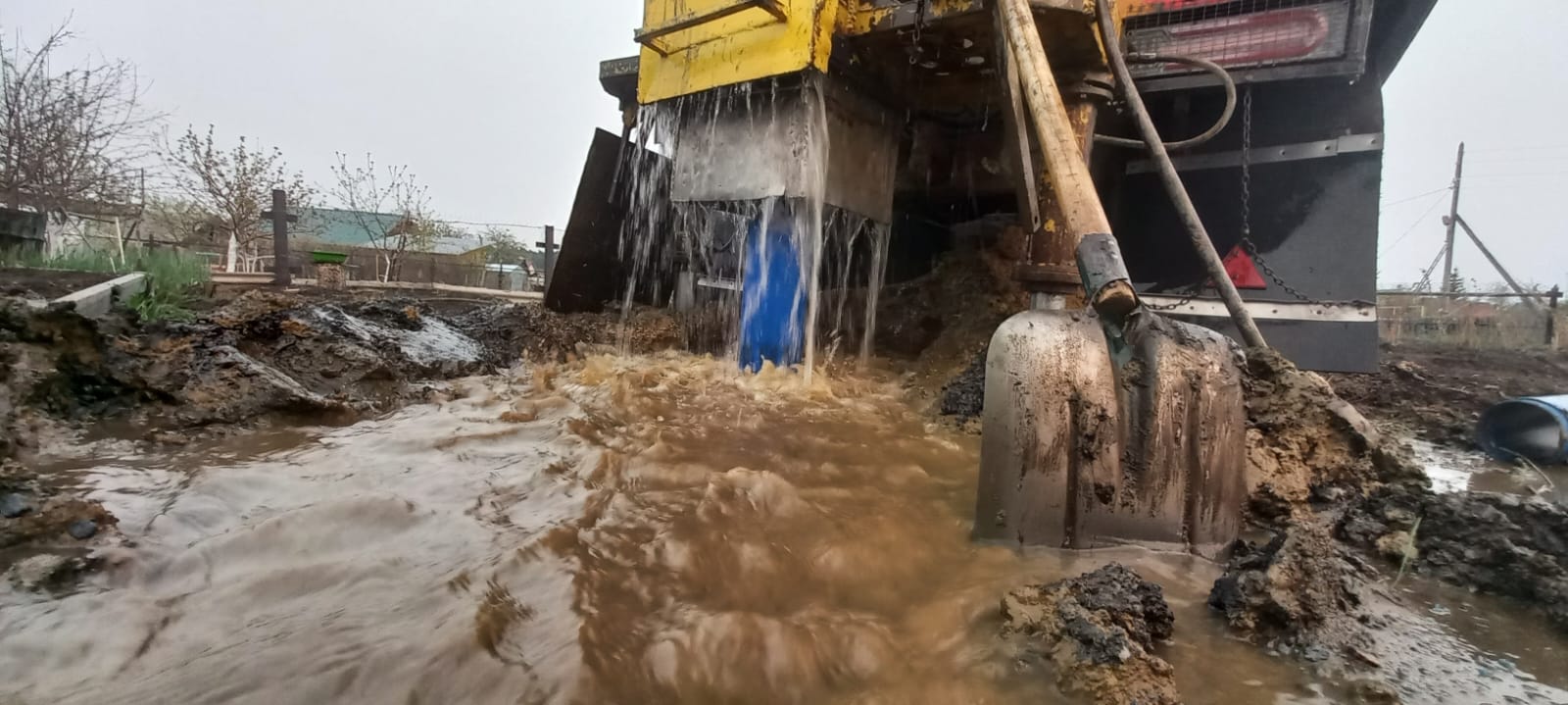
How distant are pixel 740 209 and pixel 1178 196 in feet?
8.44

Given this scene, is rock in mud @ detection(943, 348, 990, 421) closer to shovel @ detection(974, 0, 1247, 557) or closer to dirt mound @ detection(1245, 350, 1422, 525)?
dirt mound @ detection(1245, 350, 1422, 525)

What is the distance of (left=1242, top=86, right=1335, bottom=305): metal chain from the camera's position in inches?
152

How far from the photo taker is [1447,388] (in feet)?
16.0

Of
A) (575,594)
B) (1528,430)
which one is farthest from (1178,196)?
(575,594)

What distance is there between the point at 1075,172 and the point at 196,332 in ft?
12.6

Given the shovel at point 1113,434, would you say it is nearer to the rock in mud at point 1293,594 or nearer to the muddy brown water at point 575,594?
the muddy brown water at point 575,594

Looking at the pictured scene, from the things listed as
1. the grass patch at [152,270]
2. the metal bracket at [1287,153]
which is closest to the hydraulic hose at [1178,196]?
the metal bracket at [1287,153]

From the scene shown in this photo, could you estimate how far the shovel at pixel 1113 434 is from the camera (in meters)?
1.70

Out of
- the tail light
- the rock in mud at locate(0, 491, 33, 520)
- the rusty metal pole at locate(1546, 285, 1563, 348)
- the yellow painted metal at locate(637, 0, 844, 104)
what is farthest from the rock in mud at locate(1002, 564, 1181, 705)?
the rusty metal pole at locate(1546, 285, 1563, 348)

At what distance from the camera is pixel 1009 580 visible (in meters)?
1.56

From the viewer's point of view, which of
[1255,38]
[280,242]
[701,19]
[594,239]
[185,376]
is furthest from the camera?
[280,242]

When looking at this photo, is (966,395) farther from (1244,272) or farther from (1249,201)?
(1249,201)

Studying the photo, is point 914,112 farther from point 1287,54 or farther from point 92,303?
point 92,303

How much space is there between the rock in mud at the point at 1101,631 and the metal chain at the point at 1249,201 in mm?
3307
